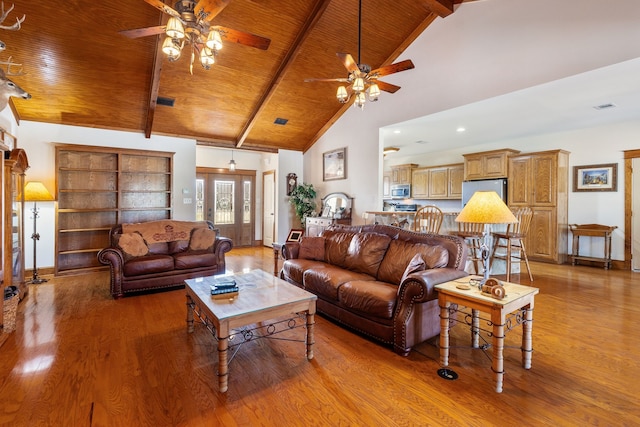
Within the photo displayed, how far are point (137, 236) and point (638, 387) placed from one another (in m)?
5.44

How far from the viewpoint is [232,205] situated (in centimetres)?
836

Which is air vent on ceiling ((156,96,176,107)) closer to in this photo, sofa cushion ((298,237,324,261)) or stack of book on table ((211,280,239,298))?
sofa cushion ((298,237,324,261))

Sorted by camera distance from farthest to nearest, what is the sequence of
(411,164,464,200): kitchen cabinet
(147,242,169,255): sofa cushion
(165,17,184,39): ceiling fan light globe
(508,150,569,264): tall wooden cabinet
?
(411,164,464,200): kitchen cabinet → (508,150,569,264): tall wooden cabinet → (147,242,169,255): sofa cushion → (165,17,184,39): ceiling fan light globe

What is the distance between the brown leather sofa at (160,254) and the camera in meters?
3.95

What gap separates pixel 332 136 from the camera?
7047 mm

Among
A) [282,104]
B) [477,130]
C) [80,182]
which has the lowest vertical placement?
[80,182]

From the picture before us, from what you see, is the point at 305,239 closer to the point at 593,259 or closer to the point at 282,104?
the point at 282,104

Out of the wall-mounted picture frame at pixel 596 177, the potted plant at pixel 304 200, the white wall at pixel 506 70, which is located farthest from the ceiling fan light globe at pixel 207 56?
the wall-mounted picture frame at pixel 596 177

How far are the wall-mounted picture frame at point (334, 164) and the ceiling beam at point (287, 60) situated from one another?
190 cm

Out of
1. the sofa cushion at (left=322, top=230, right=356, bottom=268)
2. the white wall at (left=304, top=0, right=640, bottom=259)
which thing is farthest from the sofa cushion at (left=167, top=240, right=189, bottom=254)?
the white wall at (left=304, top=0, right=640, bottom=259)

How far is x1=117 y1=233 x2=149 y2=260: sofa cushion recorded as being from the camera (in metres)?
4.15

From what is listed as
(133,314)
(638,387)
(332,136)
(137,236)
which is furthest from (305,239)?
(332,136)

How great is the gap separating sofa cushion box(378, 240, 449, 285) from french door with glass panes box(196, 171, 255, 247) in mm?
5978

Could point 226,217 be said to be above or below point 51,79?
below
